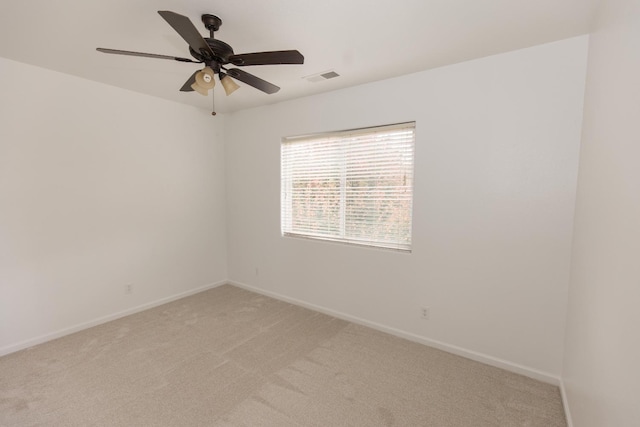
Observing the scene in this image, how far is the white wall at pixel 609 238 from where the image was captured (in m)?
1.03

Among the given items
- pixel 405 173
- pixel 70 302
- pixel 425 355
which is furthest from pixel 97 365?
pixel 405 173

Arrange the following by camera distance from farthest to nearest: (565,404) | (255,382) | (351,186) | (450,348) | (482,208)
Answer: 1. (351,186)
2. (450,348)
3. (482,208)
4. (255,382)
5. (565,404)

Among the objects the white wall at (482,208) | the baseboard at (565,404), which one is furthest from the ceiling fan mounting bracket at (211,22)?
the baseboard at (565,404)

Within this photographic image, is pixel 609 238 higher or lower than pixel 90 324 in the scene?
higher

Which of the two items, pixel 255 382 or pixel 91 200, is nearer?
pixel 255 382

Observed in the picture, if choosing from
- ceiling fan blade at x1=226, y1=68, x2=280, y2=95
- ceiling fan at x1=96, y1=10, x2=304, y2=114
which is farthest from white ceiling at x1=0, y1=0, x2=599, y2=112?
ceiling fan blade at x1=226, y1=68, x2=280, y2=95

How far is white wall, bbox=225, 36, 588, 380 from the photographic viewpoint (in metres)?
2.16

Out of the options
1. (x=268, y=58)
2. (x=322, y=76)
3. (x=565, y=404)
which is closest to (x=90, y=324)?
(x=268, y=58)

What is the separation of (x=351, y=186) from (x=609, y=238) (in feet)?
7.33

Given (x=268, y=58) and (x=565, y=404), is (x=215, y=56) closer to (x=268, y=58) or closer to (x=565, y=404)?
(x=268, y=58)

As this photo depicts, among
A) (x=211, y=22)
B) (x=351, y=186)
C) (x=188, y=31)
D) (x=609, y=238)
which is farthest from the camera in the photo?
(x=351, y=186)

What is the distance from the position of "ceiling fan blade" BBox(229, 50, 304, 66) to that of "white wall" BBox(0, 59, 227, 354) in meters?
2.27

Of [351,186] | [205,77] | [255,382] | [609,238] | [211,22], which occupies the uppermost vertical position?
[211,22]

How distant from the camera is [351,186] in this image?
10.7 feet
